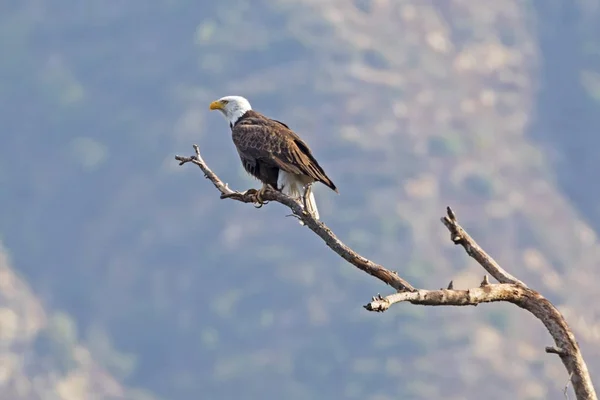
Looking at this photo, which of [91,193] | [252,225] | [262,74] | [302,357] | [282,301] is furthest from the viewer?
[262,74]

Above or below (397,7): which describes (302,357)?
below

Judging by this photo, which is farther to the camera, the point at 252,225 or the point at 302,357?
the point at 252,225

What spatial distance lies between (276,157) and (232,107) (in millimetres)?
1928

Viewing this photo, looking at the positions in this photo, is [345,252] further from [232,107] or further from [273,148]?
[232,107]

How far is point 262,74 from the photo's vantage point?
7721 inches

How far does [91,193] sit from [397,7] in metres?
55.5

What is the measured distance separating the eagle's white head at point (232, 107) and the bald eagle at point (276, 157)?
1.81ft

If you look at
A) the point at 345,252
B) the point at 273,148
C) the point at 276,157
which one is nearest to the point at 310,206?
the point at 345,252

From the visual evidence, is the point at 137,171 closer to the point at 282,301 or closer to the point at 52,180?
the point at 52,180

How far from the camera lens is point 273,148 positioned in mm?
11297

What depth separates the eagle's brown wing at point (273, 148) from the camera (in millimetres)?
10906

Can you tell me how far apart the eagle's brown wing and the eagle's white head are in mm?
544

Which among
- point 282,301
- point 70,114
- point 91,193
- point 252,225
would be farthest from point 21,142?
point 282,301

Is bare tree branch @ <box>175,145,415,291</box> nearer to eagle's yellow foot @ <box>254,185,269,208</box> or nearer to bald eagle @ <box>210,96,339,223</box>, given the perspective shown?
eagle's yellow foot @ <box>254,185,269,208</box>
